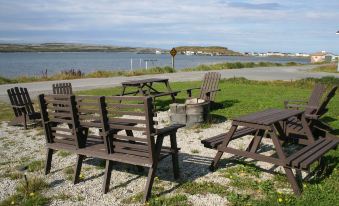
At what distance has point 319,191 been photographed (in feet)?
15.6

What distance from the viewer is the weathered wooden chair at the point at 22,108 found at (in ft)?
30.3

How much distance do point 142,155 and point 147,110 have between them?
2.15 feet

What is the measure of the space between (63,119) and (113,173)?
1097mm

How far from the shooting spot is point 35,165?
616 centimetres

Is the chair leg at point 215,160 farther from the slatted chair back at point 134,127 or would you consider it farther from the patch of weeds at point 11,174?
the patch of weeds at point 11,174

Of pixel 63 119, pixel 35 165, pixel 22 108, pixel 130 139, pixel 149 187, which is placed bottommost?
pixel 35 165

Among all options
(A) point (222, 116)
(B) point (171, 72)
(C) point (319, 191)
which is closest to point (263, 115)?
(C) point (319, 191)

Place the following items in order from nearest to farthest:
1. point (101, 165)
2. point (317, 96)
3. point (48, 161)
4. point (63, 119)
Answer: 1. point (63, 119)
2. point (48, 161)
3. point (101, 165)
4. point (317, 96)

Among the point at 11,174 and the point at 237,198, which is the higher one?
the point at 237,198

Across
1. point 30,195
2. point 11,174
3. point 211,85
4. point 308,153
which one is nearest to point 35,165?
point 11,174

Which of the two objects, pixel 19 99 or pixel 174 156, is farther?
pixel 19 99

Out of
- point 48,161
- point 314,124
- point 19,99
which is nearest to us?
point 48,161

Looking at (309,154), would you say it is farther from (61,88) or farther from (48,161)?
(61,88)

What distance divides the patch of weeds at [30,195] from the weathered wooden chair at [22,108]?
4178 millimetres
